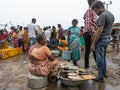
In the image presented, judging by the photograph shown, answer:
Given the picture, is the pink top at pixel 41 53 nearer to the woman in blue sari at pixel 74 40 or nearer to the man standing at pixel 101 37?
the man standing at pixel 101 37

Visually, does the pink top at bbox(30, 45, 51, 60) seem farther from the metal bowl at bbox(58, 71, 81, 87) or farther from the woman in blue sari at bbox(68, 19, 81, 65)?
the woman in blue sari at bbox(68, 19, 81, 65)

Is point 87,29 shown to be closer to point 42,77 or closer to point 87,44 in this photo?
point 87,44

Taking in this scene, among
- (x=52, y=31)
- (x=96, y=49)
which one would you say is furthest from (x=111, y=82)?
(x=52, y=31)

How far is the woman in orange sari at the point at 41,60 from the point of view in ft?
15.7

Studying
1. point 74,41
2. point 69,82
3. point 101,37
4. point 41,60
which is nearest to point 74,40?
point 74,41

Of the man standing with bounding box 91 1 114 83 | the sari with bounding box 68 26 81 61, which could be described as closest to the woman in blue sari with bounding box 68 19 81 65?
the sari with bounding box 68 26 81 61

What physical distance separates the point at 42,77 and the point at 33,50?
0.71 m

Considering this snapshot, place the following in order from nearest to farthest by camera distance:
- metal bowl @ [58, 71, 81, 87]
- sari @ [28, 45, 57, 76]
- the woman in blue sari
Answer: metal bowl @ [58, 71, 81, 87] < sari @ [28, 45, 57, 76] < the woman in blue sari

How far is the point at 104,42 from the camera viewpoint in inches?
195

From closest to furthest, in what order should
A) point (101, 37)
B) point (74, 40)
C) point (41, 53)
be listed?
point (41, 53)
point (101, 37)
point (74, 40)

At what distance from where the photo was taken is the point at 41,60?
4844 millimetres

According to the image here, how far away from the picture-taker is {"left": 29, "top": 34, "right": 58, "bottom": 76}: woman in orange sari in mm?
4785

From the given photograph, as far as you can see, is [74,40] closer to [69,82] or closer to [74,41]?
[74,41]

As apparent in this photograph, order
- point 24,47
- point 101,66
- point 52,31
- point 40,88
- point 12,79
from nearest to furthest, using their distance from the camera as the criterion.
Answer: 1. point 40,88
2. point 101,66
3. point 12,79
4. point 24,47
5. point 52,31
